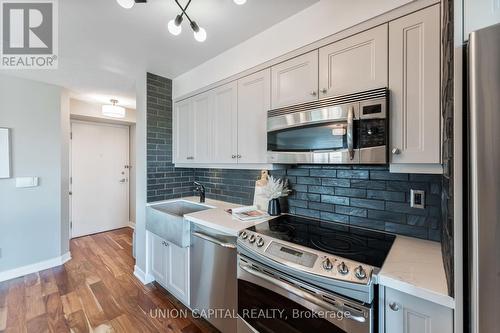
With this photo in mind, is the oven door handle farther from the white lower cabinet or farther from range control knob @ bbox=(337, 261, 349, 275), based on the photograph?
the white lower cabinet

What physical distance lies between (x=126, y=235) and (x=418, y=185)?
→ 4497mm

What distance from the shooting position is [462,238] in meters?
0.70

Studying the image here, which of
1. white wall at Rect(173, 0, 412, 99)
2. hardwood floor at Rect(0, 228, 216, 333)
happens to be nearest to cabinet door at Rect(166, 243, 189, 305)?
hardwood floor at Rect(0, 228, 216, 333)

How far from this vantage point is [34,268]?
2.77 metres

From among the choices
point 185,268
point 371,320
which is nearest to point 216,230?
point 185,268

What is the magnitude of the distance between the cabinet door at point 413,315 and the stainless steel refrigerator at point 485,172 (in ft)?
0.68

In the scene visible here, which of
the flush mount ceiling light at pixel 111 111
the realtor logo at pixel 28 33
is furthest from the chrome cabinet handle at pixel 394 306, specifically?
the flush mount ceiling light at pixel 111 111

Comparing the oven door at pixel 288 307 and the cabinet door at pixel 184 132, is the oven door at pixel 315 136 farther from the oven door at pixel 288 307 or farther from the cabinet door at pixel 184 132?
the cabinet door at pixel 184 132

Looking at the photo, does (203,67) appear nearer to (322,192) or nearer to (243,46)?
(243,46)

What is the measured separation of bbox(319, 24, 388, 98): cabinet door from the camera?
1.23m

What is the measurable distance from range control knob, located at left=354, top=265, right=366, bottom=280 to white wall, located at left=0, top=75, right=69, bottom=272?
3.67m

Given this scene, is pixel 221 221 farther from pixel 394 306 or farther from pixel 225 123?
pixel 394 306

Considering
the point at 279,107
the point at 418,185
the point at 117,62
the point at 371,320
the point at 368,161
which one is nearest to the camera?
the point at 371,320

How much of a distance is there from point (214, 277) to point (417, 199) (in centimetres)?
150
